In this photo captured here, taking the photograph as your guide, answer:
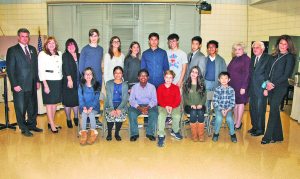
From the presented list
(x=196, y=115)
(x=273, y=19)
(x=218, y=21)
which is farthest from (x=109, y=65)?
(x=273, y=19)

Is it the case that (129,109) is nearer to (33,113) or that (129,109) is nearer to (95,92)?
(95,92)

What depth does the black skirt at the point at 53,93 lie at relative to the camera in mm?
4766

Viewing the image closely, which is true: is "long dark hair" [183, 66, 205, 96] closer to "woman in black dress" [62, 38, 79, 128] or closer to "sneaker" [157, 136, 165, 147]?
"sneaker" [157, 136, 165, 147]

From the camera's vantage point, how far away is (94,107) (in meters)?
4.66

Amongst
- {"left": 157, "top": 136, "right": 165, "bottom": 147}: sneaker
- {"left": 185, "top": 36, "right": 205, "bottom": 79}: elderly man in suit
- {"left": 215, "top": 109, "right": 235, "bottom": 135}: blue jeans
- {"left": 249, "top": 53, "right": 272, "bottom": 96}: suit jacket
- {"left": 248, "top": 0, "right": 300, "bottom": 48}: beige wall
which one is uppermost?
{"left": 248, "top": 0, "right": 300, "bottom": 48}: beige wall

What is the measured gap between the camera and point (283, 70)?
4293 mm

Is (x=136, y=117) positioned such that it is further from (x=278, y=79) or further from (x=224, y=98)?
(x=278, y=79)

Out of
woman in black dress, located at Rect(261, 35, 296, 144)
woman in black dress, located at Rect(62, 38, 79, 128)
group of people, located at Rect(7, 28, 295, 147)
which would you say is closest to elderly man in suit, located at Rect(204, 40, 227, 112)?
group of people, located at Rect(7, 28, 295, 147)

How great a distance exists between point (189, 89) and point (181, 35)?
3307 mm

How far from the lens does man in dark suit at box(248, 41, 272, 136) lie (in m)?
4.60

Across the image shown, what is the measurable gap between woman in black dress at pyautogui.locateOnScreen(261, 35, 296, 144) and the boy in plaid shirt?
464 millimetres

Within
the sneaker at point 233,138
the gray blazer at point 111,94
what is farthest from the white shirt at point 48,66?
the sneaker at point 233,138

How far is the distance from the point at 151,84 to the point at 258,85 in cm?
155

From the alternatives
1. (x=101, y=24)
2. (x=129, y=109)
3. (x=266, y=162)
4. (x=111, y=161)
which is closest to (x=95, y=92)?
(x=129, y=109)
